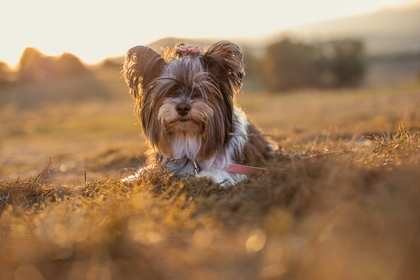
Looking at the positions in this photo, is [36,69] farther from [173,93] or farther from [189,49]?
[173,93]

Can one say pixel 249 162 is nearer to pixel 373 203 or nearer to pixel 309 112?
pixel 373 203

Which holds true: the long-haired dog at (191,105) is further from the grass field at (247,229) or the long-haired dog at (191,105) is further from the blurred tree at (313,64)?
the blurred tree at (313,64)

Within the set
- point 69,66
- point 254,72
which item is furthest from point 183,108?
point 69,66

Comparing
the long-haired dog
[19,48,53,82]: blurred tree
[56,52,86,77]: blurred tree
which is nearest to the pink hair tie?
the long-haired dog

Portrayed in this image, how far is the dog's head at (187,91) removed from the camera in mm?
5078

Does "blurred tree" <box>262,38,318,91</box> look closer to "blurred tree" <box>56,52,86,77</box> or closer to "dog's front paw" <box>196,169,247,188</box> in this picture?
"blurred tree" <box>56,52,86,77</box>

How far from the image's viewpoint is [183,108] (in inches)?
195

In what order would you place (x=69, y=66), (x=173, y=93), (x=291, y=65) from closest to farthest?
(x=173, y=93) < (x=291, y=65) < (x=69, y=66)

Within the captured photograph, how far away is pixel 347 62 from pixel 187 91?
3310cm

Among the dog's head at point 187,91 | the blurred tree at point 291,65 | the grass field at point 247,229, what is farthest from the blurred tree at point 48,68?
the grass field at point 247,229

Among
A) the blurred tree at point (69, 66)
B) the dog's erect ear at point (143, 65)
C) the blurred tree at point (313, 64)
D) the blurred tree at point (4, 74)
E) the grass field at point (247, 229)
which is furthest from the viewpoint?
the blurred tree at point (69, 66)

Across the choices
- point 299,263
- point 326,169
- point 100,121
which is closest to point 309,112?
point 100,121

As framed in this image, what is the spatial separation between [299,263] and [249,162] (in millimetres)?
3612

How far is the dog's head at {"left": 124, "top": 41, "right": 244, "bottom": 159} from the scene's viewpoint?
5078 mm
